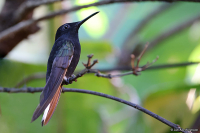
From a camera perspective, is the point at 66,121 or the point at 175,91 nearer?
the point at 175,91

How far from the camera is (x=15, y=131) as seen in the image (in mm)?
1772

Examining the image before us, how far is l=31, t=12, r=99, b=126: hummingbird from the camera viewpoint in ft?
2.44

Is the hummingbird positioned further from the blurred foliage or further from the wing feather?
the blurred foliage

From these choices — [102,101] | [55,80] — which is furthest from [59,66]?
[102,101]

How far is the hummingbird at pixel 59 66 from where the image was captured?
744 mm

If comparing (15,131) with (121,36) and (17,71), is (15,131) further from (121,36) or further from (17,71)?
(121,36)

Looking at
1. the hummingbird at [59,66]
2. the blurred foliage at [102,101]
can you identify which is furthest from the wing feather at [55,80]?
the blurred foliage at [102,101]

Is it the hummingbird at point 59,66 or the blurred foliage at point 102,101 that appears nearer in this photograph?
the hummingbird at point 59,66

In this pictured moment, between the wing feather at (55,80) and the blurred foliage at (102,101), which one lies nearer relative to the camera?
the wing feather at (55,80)

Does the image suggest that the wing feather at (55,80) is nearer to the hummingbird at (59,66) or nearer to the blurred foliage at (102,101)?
the hummingbird at (59,66)

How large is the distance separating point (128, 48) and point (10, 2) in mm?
1508

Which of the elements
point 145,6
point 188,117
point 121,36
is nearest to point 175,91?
point 188,117

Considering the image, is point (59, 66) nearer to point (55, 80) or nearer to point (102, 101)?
point (55, 80)

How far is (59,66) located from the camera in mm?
928
